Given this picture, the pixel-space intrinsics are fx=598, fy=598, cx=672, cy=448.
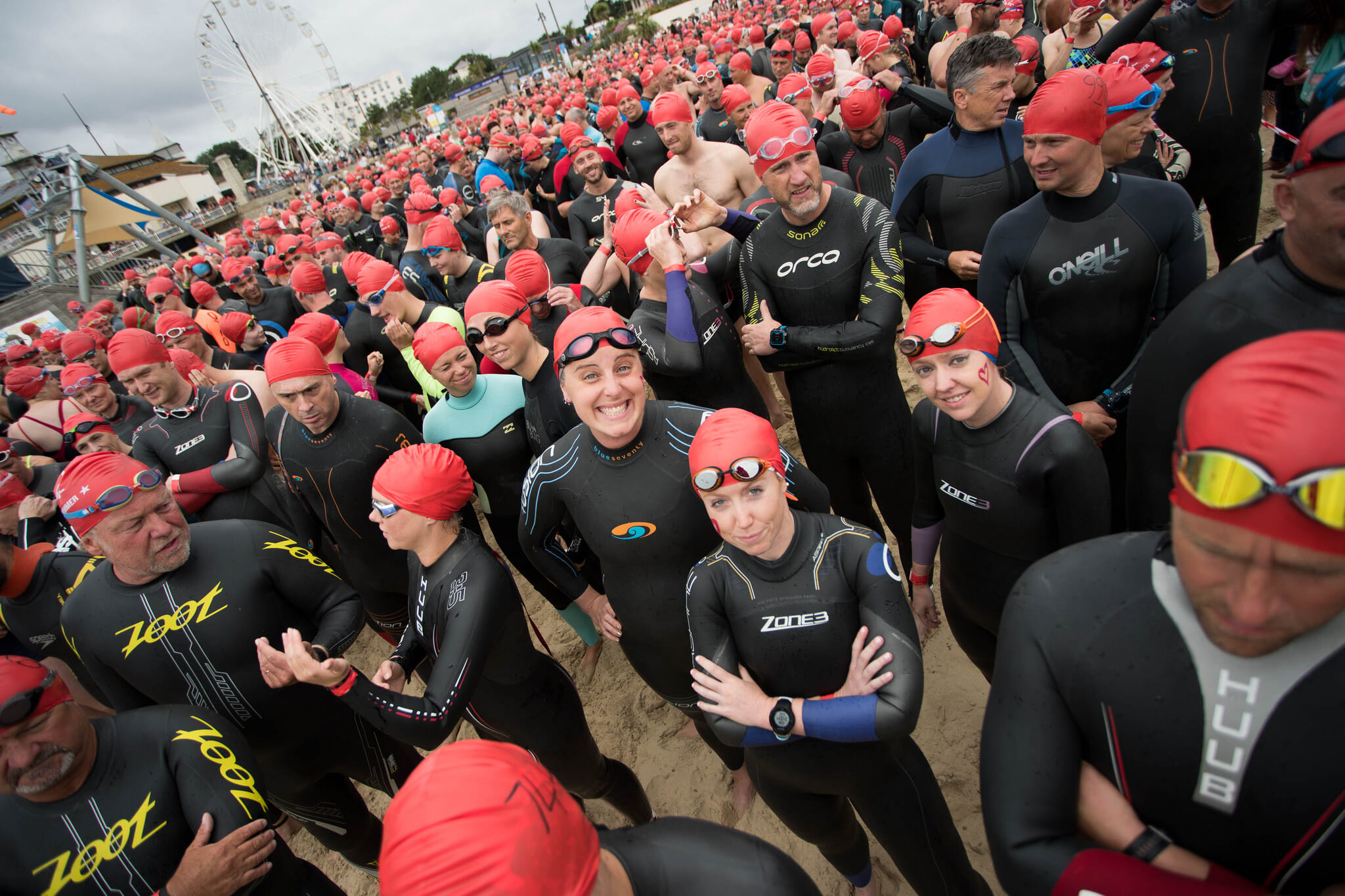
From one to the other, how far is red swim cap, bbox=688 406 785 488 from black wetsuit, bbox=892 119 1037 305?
2.21m

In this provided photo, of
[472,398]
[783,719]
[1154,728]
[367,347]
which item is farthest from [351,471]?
[1154,728]

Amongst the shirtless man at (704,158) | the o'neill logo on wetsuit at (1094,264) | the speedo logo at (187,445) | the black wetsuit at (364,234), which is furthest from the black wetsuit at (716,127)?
the black wetsuit at (364,234)

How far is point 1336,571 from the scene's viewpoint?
0.87 m

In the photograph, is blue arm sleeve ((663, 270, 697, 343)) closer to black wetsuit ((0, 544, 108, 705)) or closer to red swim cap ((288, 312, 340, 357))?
red swim cap ((288, 312, 340, 357))

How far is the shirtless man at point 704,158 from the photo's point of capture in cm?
527

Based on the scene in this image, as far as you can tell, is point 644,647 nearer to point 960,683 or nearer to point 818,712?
point 818,712

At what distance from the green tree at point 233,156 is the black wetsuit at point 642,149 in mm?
91689

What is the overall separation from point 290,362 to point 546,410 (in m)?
1.58

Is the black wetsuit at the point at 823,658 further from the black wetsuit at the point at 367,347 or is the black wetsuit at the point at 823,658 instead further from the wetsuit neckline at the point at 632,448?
the black wetsuit at the point at 367,347

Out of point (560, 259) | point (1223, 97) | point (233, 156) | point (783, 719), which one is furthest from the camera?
point (233, 156)

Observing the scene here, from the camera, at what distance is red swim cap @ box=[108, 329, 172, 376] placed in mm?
4098

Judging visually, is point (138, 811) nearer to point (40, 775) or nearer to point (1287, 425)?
point (40, 775)

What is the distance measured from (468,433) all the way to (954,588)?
2.71 meters

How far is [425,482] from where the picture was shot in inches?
104
